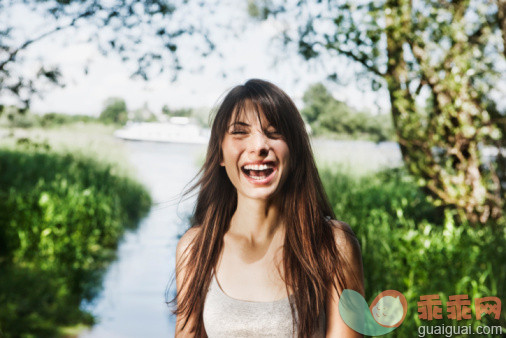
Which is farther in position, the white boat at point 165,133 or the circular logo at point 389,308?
the white boat at point 165,133

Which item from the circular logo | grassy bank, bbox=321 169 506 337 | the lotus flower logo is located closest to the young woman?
the lotus flower logo

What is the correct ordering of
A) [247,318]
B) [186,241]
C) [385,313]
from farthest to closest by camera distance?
[385,313] → [186,241] → [247,318]

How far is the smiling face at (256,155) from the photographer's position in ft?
4.64

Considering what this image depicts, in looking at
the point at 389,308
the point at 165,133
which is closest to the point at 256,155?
the point at 389,308

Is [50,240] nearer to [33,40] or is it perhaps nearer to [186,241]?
[33,40]

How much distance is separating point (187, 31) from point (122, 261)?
10.3ft

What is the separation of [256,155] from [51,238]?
200 inches

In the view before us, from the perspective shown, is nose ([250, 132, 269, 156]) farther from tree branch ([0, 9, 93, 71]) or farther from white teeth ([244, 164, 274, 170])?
tree branch ([0, 9, 93, 71])

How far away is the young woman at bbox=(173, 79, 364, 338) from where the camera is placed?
1377 millimetres

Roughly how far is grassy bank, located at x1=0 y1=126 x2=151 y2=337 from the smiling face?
3.30 m

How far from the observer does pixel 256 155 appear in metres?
1.40

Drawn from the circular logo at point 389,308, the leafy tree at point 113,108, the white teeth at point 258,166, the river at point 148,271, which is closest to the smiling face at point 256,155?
the white teeth at point 258,166

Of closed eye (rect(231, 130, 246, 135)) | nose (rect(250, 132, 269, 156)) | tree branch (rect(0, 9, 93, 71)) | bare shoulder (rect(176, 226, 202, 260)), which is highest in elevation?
tree branch (rect(0, 9, 93, 71))

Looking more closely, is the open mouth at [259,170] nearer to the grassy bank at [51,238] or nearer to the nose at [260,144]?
the nose at [260,144]
